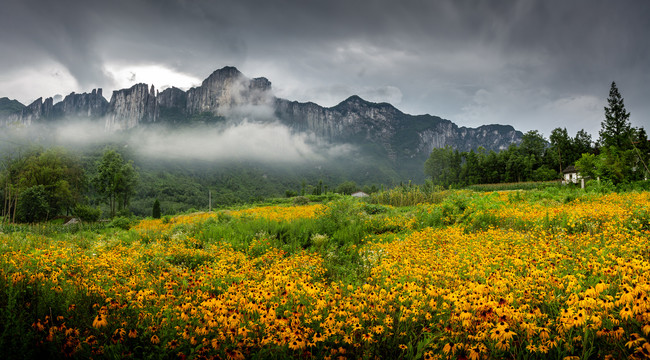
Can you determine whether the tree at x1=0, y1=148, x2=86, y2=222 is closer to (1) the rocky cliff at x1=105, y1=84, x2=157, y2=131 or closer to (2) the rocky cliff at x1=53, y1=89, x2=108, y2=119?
(1) the rocky cliff at x1=105, y1=84, x2=157, y2=131

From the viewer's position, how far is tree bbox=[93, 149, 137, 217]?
3984cm

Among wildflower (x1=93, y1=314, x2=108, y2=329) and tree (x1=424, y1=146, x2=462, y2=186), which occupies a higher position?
tree (x1=424, y1=146, x2=462, y2=186)

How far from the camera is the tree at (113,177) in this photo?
1569 inches

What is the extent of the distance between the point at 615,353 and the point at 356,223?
7751mm

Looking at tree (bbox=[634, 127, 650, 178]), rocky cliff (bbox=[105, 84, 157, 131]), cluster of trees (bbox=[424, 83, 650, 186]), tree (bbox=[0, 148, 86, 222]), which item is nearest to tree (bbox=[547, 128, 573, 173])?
cluster of trees (bbox=[424, 83, 650, 186])

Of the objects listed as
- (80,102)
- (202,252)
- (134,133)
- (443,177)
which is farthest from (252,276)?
(80,102)

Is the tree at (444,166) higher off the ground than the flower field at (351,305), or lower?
higher

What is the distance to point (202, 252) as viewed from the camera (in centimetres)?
633

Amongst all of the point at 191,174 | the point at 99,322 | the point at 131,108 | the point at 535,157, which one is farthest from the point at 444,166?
the point at 131,108

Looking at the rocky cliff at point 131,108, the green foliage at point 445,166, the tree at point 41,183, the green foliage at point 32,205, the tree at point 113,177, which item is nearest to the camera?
Answer: the tree at point 41,183

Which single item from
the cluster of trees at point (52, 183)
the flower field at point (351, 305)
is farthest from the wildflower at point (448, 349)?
the cluster of trees at point (52, 183)

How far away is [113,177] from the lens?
39.8m

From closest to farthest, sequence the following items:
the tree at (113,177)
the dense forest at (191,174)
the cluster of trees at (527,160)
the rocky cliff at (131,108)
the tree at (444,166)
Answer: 1. the dense forest at (191,174)
2. the tree at (113,177)
3. the cluster of trees at (527,160)
4. the tree at (444,166)
5. the rocky cliff at (131,108)

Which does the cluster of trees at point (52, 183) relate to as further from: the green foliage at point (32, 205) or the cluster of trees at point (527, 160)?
the cluster of trees at point (527, 160)
